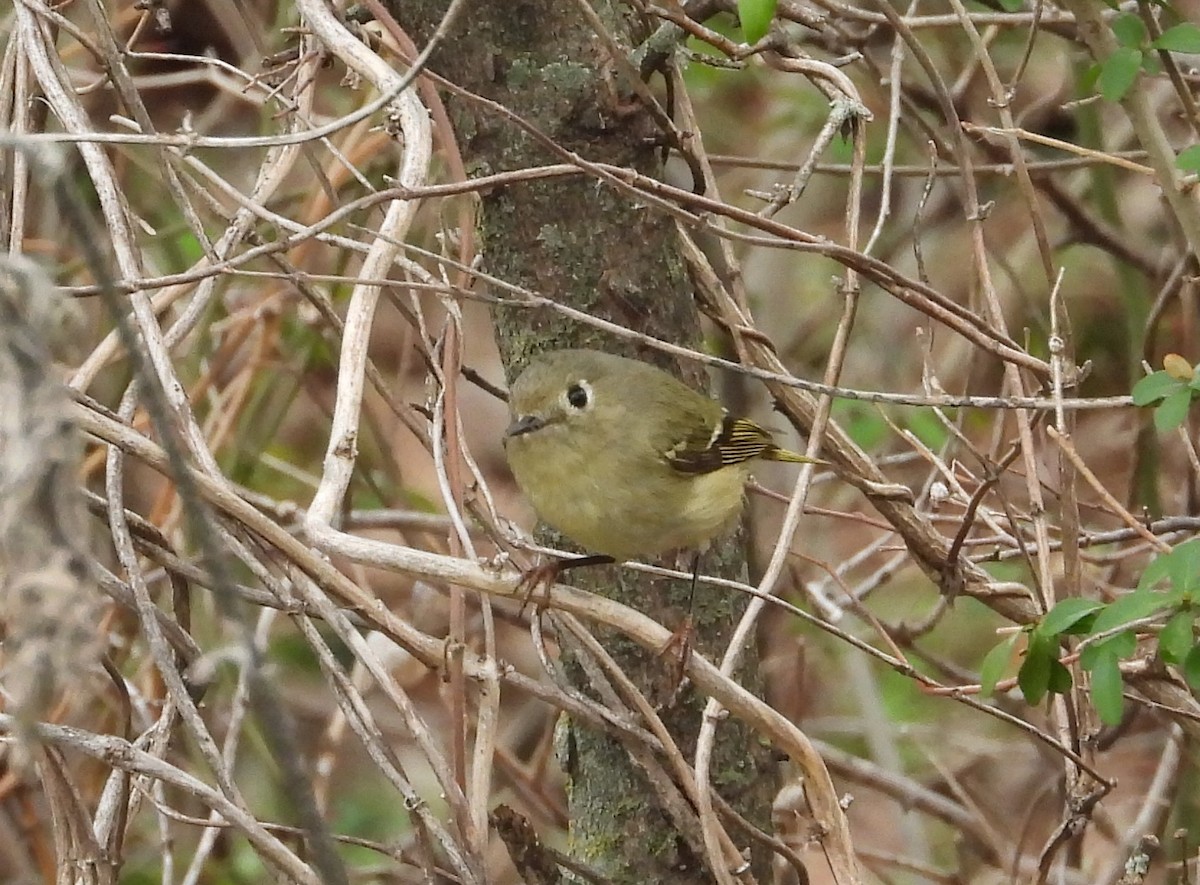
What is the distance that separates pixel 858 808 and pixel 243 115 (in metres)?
3.89

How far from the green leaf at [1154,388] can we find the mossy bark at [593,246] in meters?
0.75

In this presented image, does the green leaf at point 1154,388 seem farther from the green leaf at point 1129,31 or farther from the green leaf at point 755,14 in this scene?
the green leaf at point 755,14

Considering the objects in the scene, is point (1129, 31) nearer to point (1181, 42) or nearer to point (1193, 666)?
point (1181, 42)

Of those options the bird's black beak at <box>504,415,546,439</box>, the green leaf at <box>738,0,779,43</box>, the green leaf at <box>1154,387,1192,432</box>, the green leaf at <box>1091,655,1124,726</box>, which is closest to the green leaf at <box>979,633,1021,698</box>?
the green leaf at <box>1091,655,1124,726</box>

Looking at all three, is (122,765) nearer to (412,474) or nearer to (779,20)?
(779,20)

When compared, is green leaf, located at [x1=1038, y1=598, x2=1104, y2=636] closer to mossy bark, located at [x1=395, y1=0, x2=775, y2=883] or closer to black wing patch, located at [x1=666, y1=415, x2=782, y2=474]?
mossy bark, located at [x1=395, y1=0, x2=775, y2=883]

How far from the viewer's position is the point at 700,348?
7.97 ft

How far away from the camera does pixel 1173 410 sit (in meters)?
1.92

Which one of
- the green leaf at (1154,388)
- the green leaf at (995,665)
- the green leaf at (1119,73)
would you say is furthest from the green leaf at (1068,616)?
the green leaf at (1119,73)

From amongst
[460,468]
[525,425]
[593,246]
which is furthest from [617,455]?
[460,468]

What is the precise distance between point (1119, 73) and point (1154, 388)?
1.62ft

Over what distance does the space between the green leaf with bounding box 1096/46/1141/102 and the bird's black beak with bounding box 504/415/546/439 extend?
1.06 metres

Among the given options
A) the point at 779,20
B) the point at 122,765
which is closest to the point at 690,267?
the point at 779,20

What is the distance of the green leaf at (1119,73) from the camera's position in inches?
82.4
